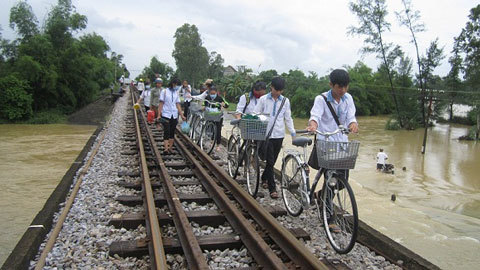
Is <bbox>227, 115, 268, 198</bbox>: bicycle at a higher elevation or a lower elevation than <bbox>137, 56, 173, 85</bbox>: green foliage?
lower

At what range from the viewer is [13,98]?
2903cm

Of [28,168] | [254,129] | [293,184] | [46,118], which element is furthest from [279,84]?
[46,118]

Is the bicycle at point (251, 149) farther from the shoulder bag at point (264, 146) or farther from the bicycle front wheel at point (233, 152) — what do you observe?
the bicycle front wheel at point (233, 152)

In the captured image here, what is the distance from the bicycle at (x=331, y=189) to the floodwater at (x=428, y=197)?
7.44ft

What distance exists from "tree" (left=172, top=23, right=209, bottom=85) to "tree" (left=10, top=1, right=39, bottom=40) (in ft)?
103

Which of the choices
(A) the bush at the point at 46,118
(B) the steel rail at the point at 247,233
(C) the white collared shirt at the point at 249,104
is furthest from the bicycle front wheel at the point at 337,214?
(A) the bush at the point at 46,118

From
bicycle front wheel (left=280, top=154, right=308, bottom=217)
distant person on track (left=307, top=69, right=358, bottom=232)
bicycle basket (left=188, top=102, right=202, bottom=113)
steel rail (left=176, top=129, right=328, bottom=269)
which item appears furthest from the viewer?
bicycle basket (left=188, top=102, right=202, bottom=113)

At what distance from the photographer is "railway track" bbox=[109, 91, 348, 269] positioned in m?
3.52

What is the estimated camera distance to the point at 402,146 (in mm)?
26109

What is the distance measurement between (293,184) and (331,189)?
0.79 metres

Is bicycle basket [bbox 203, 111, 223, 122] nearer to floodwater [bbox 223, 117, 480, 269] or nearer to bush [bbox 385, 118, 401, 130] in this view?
floodwater [bbox 223, 117, 480, 269]

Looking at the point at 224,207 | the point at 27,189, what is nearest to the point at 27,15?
the point at 27,189

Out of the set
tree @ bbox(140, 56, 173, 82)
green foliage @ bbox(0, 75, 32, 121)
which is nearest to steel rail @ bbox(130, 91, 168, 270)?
green foliage @ bbox(0, 75, 32, 121)

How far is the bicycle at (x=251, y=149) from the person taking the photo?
536 cm
